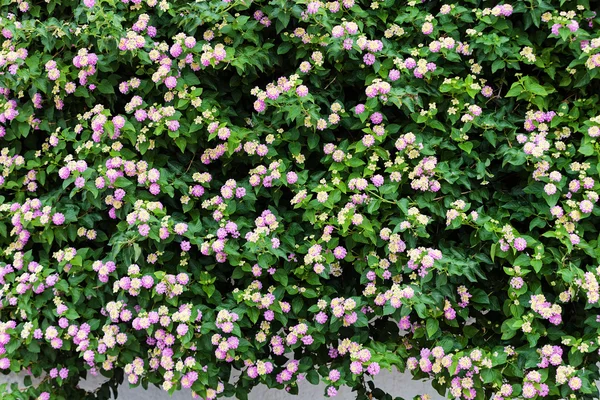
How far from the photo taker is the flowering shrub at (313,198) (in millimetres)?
2539

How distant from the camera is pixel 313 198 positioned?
2.79 m

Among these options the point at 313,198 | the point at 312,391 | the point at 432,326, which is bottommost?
the point at 312,391

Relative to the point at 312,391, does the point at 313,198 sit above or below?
above

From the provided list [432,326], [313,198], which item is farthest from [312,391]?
[313,198]

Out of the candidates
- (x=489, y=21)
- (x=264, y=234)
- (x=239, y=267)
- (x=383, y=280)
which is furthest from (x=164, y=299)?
(x=489, y=21)

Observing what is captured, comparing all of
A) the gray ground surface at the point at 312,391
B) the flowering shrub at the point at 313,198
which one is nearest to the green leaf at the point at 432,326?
the flowering shrub at the point at 313,198

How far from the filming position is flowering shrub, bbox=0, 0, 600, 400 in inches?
100.0

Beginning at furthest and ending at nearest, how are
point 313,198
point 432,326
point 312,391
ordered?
point 312,391, point 313,198, point 432,326

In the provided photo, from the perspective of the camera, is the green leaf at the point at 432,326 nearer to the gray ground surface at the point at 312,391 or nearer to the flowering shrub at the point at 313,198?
the flowering shrub at the point at 313,198

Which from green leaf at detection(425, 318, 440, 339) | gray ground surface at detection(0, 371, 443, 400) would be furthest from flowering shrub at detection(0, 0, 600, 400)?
gray ground surface at detection(0, 371, 443, 400)

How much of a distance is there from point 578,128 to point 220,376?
192 cm

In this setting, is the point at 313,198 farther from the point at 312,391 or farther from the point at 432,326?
the point at 312,391

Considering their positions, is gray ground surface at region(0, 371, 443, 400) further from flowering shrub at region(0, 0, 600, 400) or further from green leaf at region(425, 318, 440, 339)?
green leaf at region(425, 318, 440, 339)

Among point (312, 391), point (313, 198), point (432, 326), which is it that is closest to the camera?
point (432, 326)
